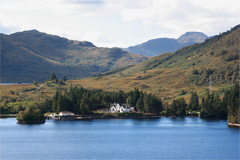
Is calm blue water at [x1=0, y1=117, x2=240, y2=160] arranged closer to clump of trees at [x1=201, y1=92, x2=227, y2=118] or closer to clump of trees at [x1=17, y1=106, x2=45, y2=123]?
clump of trees at [x1=17, y1=106, x2=45, y2=123]

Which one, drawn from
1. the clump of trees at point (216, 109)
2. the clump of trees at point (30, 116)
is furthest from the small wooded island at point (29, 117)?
the clump of trees at point (216, 109)

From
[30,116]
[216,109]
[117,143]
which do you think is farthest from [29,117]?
[216,109]

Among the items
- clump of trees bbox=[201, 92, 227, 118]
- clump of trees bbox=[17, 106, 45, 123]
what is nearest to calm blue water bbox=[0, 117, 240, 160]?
clump of trees bbox=[17, 106, 45, 123]

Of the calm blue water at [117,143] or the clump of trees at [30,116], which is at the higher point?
the clump of trees at [30,116]

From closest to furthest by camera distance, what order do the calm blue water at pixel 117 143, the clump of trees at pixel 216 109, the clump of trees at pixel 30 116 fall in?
the calm blue water at pixel 117 143, the clump of trees at pixel 30 116, the clump of trees at pixel 216 109

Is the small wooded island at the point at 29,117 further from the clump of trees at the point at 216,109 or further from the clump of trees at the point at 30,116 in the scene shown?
the clump of trees at the point at 216,109

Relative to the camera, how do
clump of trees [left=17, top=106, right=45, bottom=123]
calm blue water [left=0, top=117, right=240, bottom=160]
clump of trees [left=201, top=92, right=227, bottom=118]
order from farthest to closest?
1. clump of trees [left=201, top=92, right=227, bottom=118]
2. clump of trees [left=17, top=106, right=45, bottom=123]
3. calm blue water [left=0, top=117, right=240, bottom=160]

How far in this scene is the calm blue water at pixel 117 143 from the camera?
313 ft

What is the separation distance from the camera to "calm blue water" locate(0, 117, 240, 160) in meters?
95.3

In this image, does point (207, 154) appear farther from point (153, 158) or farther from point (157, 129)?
point (157, 129)

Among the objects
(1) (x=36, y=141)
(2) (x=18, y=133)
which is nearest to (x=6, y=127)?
(2) (x=18, y=133)

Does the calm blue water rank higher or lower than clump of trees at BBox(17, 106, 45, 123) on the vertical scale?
lower

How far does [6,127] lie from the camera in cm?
15688

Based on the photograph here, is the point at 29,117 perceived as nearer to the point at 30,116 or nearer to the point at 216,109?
the point at 30,116
